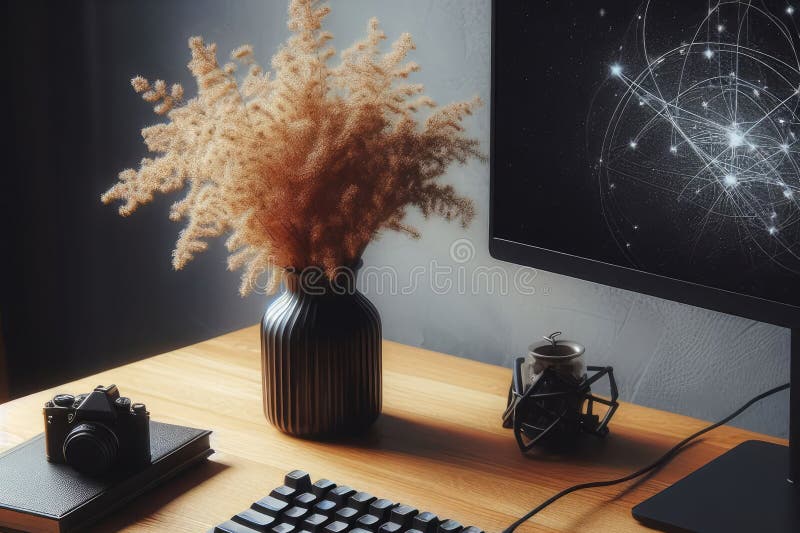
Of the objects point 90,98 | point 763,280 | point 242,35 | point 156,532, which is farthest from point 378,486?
point 90,98

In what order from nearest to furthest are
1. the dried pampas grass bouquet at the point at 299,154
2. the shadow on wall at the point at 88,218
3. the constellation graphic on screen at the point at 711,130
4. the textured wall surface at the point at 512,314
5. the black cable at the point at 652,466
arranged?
the constellation graphic on screen at the point at 711,130 < the black cable at the point at 652,466 < the dried pampas grass bouquet at the point at 299,154 < the textured wall surface at the point at 512,314 < the shadow on wall at the point at 88,218

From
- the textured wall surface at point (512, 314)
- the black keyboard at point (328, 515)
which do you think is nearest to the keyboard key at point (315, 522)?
the black keyboard at point (328, 515)

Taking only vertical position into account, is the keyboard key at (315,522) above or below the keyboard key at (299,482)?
below

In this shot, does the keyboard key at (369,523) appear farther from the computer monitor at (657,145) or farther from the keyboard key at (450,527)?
the computer monitor at (657,145)

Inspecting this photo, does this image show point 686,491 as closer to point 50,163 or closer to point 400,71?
point 400,71

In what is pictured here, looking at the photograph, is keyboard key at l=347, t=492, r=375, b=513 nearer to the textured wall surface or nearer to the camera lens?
the camera lens

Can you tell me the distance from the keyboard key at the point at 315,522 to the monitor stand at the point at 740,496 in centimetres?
26

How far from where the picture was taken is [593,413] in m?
1.03

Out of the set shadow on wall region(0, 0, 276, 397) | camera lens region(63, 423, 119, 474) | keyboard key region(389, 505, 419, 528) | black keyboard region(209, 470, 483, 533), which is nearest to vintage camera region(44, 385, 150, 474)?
camera lens region(63, 423, 119, 474)

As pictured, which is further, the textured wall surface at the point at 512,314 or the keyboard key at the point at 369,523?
the textured wall surface at the point at 512,314

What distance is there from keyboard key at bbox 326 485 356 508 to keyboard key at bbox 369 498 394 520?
22mm

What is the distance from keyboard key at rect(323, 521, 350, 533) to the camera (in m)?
0.73

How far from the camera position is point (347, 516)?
743 millimetres

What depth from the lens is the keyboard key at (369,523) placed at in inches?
29.0
